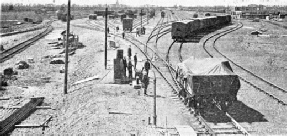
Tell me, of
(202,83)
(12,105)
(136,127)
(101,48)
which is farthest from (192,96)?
(101,48)

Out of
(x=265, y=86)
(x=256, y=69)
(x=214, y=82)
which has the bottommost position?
(x=265, y=86)

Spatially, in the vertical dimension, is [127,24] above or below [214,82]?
above

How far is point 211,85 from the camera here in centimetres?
1546

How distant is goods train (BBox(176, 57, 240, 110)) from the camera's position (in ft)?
50.6

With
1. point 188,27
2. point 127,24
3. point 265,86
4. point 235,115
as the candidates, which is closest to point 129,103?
point 235,115

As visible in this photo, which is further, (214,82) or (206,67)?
(206,67)

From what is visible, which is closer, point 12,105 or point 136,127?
point 136,127

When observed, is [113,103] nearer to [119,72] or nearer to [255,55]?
[119,72]

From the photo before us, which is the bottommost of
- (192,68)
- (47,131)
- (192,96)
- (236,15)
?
(47,131)

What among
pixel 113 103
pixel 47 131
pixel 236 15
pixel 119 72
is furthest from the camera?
pixel 236 15

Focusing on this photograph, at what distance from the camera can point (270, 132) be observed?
13711mm

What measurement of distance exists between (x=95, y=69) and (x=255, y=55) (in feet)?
59.7

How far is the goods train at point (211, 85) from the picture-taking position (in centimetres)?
1544

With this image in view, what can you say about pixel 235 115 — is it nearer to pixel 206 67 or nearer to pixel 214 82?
pixel 214 82
